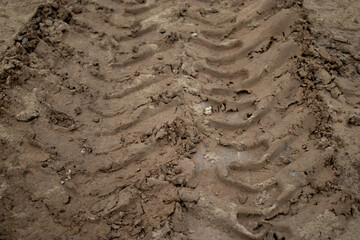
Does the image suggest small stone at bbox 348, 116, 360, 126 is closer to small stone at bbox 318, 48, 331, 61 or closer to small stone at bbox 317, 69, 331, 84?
small stone at bbox 317, 69, 331, 84

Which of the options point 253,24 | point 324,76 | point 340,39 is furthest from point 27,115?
point 340,39

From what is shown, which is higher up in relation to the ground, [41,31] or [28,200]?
[41,31]

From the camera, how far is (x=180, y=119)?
2459mm

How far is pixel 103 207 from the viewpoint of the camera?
205cm

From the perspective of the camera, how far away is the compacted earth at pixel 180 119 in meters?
2.02

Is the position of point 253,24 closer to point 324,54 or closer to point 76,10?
point 324,54

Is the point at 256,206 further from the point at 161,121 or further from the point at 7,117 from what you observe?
the point at 7,117

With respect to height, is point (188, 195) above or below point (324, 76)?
below

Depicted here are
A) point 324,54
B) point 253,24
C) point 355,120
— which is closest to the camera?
point 355,120

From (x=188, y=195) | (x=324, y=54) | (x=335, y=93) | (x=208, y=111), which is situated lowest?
(x=188, y=195)

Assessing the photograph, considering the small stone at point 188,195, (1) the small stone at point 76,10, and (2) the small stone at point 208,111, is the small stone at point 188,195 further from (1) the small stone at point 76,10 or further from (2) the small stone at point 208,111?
(1) the small stone at point 76,10

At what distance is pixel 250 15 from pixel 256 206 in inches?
74.4

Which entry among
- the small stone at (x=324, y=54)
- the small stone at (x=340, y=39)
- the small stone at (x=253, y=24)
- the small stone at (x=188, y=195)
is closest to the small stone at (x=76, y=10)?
the small stone at (x=253, y=24)

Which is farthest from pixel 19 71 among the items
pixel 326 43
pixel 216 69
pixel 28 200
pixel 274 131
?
pixel 326 43
